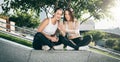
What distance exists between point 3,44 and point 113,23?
34686mm

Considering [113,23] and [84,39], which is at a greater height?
[84,39]

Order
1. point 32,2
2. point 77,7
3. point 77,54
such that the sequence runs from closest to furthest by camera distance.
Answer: point 77,54 → point 32,2 → point 77,7

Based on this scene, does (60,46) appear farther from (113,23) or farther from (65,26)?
(113,23)

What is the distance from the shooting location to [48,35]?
748 cm

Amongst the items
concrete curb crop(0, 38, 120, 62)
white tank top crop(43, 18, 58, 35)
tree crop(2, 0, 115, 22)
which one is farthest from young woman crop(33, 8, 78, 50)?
tree crop(2, 0, 115, 22)

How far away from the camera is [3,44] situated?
24.8 ft

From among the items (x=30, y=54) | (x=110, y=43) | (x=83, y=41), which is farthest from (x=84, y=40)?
(x=110, y=43)

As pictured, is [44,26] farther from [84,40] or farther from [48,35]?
[84,40]

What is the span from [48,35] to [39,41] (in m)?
0.41

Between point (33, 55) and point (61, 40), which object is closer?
point (33, 55)

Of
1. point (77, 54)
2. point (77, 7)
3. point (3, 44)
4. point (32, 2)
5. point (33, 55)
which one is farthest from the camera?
point (77, 7)

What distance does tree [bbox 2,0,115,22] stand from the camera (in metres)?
34.8

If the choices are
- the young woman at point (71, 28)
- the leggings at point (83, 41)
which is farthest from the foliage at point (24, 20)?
the leggings at point (83, 41)

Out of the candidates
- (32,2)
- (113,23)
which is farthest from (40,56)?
(113,23)
